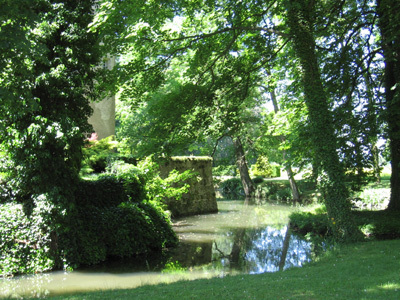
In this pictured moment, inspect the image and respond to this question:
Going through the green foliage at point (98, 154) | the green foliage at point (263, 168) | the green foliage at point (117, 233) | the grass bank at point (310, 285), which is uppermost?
the green foliage at point (98, 154)

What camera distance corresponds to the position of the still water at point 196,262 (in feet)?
27.9

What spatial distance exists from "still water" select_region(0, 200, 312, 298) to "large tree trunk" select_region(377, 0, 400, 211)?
13.4 ft

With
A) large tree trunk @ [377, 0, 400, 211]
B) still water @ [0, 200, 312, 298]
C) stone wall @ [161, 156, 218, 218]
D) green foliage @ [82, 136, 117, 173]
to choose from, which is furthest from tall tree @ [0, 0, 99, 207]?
large tree trunk @ [377, 0, 400, 211]

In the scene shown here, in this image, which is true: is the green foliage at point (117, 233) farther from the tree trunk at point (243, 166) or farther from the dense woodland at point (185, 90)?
the tree trunk at point (243, 166)

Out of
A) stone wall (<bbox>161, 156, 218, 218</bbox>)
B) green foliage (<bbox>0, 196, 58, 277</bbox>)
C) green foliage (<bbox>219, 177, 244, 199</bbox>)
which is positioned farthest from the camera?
green foliage (<bbox>219, 177, 244, 199</bbox>)

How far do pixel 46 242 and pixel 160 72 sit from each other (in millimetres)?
6259

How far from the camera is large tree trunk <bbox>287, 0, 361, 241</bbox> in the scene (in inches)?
419

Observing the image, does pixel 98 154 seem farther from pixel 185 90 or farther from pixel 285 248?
pixel 285 248

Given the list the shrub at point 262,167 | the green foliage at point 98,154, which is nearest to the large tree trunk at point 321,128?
the green foliage at point 98,154

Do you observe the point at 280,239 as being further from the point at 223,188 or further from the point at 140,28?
the point at 223,188

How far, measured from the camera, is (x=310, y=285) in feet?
19.9

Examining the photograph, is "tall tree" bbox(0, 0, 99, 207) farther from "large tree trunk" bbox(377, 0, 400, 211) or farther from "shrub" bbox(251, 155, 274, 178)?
"shrub" bbox(251, 155, 274, 178)

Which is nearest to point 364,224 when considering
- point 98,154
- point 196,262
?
point 196,262

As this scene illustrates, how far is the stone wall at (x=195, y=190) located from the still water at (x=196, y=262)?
2.83m
